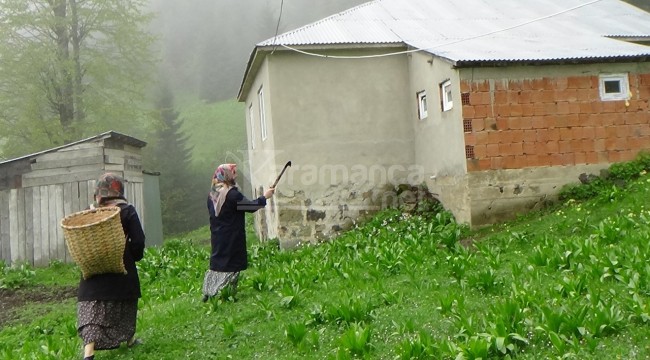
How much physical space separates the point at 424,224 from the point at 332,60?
4544mm

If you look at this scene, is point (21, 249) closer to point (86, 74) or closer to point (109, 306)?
point (109, 306)

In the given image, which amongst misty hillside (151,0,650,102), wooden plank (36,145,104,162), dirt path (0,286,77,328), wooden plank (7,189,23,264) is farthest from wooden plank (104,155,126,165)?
misty hillside (151,0,650,102)

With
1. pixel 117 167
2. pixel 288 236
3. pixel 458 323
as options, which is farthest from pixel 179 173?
pixel 458 323

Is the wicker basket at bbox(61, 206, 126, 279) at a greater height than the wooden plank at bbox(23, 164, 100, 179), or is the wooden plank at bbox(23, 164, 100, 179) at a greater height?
the wooden plank at bbox(23, 164, 100, 179)

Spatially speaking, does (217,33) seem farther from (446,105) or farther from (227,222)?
(227,222)

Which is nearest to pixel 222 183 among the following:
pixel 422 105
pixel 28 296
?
pixel 28 296

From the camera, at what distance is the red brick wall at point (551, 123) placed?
10.9 metres

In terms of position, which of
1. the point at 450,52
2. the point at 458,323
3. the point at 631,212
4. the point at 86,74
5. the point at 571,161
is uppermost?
the point at 86,74

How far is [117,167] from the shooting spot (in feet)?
47.0

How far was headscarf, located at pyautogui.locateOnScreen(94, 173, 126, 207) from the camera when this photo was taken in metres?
5.54

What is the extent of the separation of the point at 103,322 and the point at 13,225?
33.2 feet

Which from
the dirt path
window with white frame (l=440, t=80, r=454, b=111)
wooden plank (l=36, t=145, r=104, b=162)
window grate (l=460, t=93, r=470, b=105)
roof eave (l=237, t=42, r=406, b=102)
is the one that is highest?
roof eave (l=237, t=42, r=406, b=102)

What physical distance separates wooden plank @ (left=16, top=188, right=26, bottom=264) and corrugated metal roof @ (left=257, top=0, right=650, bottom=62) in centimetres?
722

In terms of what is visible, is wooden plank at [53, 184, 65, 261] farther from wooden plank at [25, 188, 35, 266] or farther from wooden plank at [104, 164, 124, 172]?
wooden plank at [104, 164, 124, 172]
